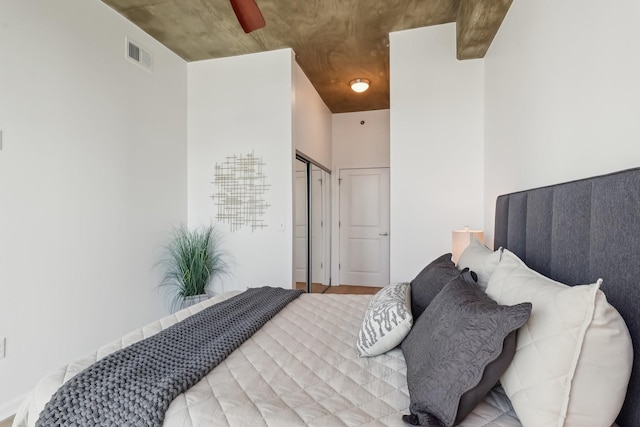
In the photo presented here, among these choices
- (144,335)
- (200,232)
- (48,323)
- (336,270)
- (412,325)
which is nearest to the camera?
(412,325)

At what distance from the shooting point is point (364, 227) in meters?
5.21

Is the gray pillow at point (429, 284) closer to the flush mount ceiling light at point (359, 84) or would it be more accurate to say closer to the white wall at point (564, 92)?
the white wall at point (564, 92)

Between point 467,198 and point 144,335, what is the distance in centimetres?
261

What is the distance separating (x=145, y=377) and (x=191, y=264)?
7.24 feet

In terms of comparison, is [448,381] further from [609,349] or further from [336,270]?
[336,270]

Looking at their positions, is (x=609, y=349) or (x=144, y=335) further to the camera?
(x=144, y=335)

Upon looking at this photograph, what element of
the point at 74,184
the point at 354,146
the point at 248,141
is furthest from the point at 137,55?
the point at 354,146

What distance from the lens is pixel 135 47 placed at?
9.50ft

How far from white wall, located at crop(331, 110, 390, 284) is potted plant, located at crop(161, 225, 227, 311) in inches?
88.4

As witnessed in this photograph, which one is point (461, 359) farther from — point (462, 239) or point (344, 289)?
point (344, 289)

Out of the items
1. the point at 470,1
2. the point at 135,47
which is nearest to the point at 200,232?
the point at 135,47

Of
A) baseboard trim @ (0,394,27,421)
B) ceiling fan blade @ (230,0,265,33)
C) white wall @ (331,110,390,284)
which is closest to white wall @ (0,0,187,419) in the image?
baseboard trim @ (0,394,27,421)

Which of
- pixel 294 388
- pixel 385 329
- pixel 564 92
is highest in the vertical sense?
pixel 564 92

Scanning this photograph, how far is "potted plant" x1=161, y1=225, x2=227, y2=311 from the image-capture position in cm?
313
